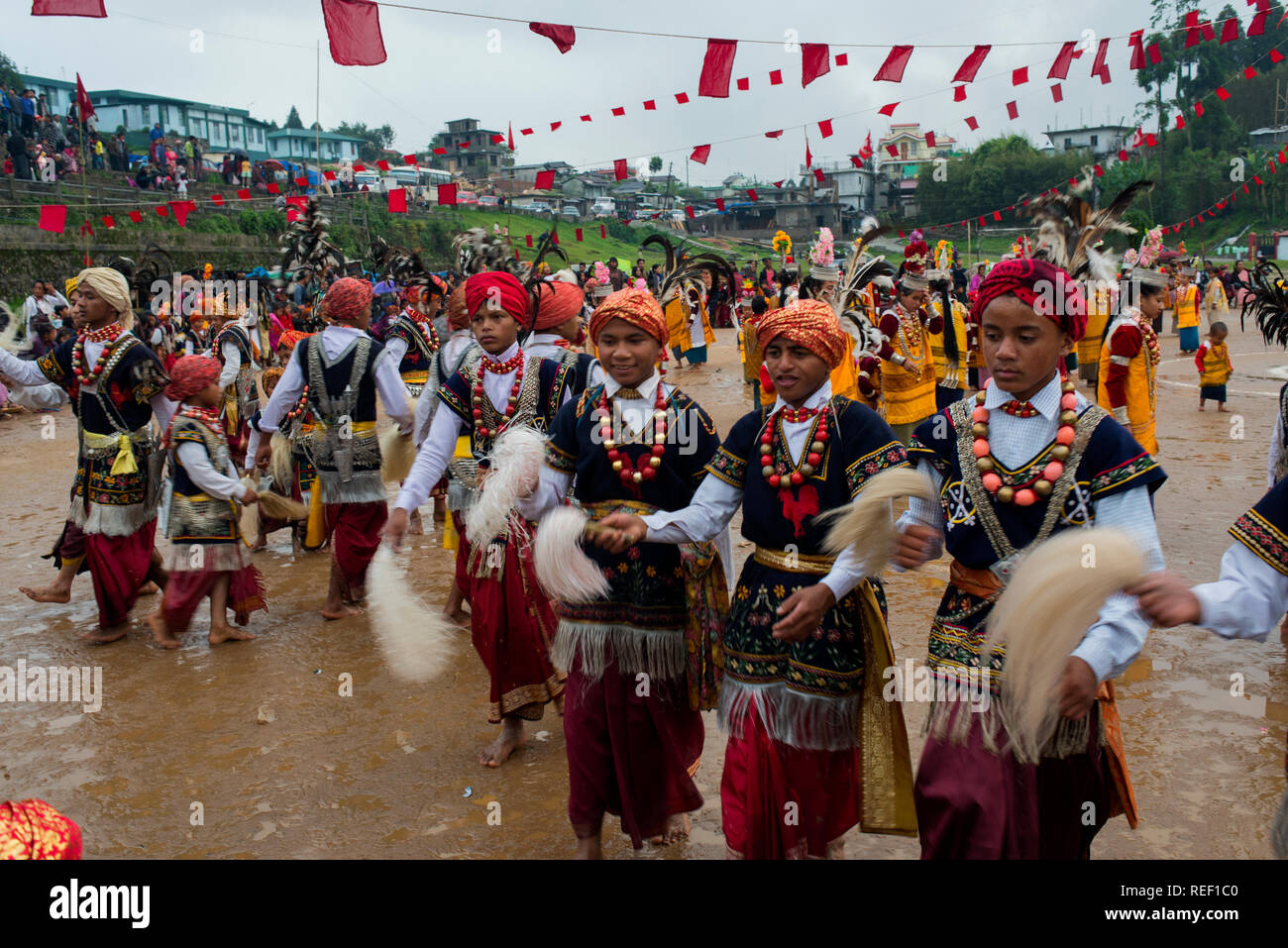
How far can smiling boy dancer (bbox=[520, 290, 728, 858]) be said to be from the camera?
3.56 meters

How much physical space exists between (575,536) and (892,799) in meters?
1.31

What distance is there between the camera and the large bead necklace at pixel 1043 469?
2.63 metres

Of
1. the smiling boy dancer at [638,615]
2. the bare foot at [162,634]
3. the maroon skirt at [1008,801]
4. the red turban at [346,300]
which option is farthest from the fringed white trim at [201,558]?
the maroon skirt at [1008,801]

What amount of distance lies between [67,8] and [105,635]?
3.76 metres

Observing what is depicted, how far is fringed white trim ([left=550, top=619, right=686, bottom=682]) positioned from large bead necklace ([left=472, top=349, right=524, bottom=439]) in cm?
131

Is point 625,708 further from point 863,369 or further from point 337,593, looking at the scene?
point 863,369

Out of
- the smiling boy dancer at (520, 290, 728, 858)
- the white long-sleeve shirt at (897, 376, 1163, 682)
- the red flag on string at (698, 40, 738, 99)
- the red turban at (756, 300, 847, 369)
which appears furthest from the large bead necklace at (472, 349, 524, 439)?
the red flag on string at (698, 40, 738, 99)

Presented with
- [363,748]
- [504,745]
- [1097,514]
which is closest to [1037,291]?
[1097,514]

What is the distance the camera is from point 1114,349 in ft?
25.1

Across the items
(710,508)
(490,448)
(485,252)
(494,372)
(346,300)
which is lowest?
(710,508)

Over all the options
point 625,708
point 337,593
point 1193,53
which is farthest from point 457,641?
point 1193,53

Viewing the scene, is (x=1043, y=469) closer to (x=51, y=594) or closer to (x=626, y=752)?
(x=626, y=752)

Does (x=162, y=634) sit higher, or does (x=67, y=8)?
(x=67, y=8)

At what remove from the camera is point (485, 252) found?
6.84m
